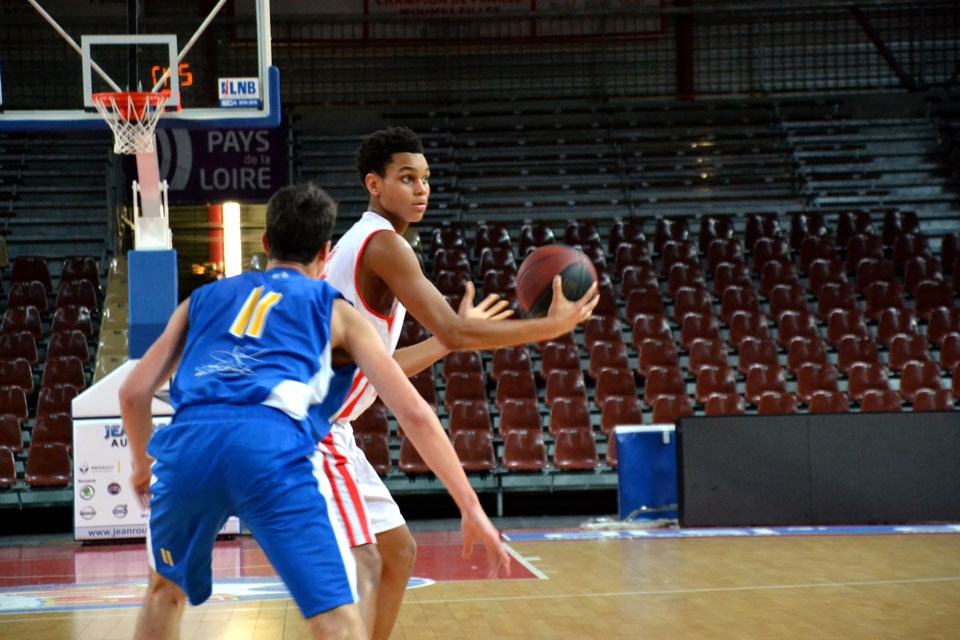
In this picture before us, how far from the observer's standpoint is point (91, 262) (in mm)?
13617

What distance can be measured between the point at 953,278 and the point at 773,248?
2037 millimetres

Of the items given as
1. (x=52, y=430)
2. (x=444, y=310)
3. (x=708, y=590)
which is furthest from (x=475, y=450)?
(x=444, y=310)

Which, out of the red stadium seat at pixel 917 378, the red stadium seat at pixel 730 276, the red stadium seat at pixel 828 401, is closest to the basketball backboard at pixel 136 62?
the red stadium seat at pixel 730 276

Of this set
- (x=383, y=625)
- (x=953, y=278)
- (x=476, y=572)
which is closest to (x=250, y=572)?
(x=476, y=572)

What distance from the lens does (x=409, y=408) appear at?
2840mm

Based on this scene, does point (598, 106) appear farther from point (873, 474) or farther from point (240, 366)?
point (240, 366)

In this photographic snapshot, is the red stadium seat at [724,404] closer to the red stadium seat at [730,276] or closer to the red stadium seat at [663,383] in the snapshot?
the red stadium seat at [663,383]

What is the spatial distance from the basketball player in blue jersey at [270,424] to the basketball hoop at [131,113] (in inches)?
211

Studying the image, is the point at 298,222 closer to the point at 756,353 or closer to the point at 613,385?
the point at 613,385

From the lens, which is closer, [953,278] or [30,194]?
[953,278]

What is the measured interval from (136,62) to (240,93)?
0.74 metres

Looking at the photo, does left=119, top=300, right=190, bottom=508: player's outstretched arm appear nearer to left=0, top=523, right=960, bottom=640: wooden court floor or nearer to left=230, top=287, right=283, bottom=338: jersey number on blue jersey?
left=230, top=287, right=283, bottom=338: jersey number on blue jersey

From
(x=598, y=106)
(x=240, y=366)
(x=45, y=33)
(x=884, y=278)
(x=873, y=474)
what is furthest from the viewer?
(x=598, y=106)

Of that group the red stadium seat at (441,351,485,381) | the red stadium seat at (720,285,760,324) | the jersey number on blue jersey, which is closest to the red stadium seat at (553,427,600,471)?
the red stadium seat at (441,351,485,381)
